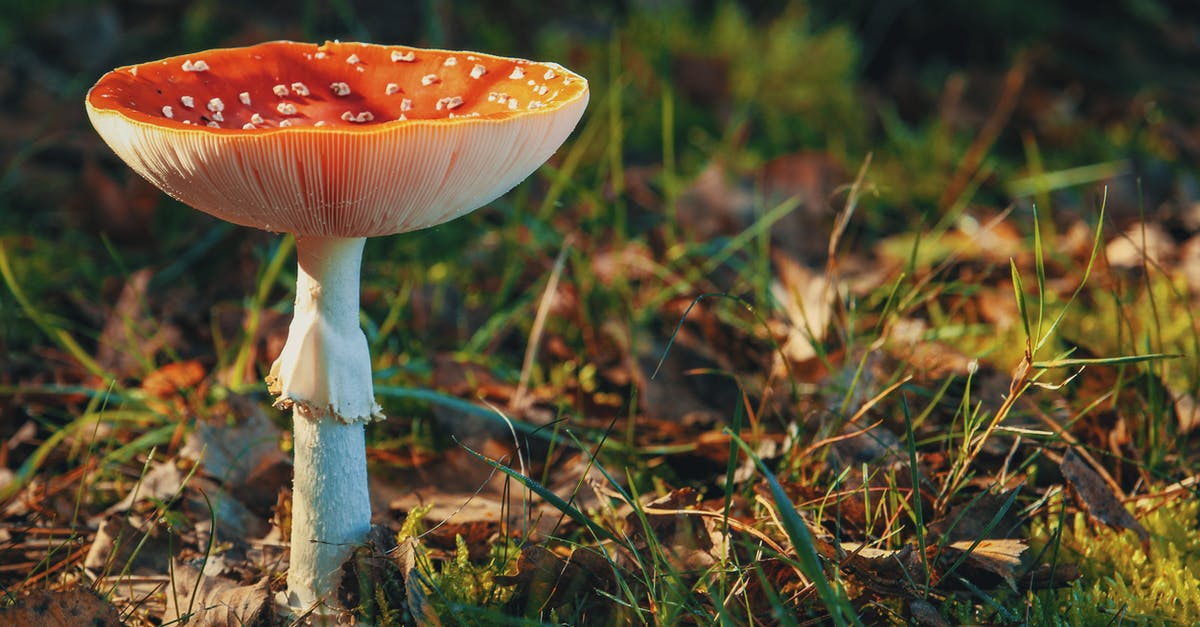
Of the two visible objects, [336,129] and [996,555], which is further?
[996,555]

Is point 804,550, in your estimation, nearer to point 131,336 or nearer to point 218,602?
point 218,602

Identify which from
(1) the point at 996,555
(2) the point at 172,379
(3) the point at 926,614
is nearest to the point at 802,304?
(1) the point at 996,555

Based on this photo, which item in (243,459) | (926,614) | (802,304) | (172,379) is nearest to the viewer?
(926,614)

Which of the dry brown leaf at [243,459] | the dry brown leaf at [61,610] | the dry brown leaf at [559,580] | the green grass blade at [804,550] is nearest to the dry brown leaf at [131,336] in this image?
the dry brown leaf at [243,459]

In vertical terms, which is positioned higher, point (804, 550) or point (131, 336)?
Answer: point (804, 550)

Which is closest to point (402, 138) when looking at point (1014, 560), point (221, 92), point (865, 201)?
point (221, 92)

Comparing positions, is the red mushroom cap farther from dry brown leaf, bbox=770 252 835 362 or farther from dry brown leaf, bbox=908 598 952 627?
dry brown leaf, bbox=908 598 952 627
